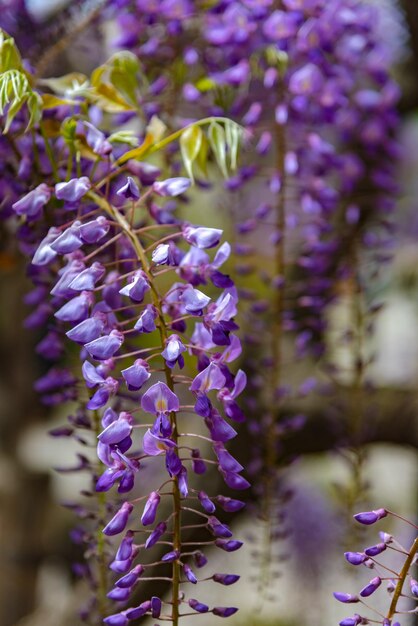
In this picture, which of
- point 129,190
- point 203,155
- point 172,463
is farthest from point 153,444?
point 203,155

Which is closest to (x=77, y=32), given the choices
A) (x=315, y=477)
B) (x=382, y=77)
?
(x=382, y=77)

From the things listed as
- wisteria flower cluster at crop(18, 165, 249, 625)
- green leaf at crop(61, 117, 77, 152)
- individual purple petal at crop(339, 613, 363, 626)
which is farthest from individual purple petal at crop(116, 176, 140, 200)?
individual purple petal at crop(339, 613, 363, 626)

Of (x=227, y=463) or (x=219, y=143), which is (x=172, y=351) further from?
(x=219, y=143)

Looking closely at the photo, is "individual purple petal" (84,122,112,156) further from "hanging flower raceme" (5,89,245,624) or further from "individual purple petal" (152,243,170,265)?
"individual purple petal" (152,243,170,265)

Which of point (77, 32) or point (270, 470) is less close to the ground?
point (77, 32)

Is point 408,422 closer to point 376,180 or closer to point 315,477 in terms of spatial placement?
point 376,180
